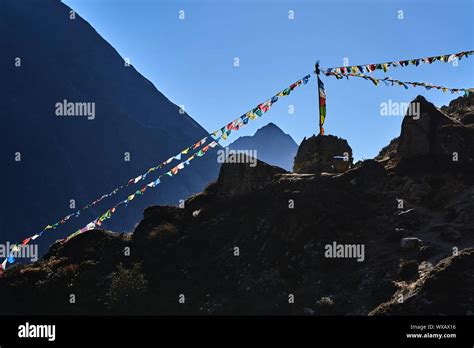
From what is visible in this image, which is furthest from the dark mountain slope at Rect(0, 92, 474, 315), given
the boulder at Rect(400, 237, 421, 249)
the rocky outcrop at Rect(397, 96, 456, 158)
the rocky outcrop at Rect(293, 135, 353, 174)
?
the rocky outcrop at Rect(293, 135, 353, 174)

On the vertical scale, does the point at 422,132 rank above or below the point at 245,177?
above

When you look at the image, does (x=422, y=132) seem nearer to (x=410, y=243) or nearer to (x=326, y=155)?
(x=326, y=155)

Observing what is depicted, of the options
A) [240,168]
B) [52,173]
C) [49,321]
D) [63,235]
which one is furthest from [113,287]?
[52,173]

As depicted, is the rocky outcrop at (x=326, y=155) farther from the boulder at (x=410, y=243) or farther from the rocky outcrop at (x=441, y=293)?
the rocky outcrop at (x=441, y=293)

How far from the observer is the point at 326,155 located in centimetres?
4434

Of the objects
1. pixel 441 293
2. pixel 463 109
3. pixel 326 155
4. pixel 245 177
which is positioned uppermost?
pixel 463 109

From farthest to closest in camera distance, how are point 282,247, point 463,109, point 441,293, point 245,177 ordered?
point 463,109, point 245,177, point 282,247, point 441,293

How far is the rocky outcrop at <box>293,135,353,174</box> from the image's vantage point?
4297cm

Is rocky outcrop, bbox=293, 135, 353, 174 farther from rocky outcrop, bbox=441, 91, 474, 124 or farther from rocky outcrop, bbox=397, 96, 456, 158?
rocky outcrop, bbox=441, 91, 474, 124

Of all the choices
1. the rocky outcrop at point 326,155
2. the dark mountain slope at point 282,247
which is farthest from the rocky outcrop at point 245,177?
the rocky outcrop at point 326,155

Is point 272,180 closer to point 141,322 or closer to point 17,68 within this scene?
point 141,322

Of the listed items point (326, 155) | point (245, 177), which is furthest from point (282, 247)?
point (326, 155)

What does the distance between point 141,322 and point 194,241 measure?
2785cm

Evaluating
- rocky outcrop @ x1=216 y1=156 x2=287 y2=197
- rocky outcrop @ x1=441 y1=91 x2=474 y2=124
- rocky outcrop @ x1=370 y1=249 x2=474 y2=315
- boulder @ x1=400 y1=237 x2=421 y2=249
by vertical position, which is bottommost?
rocky outcrop @ x1=370 y1=249 x2=474 y2=315
